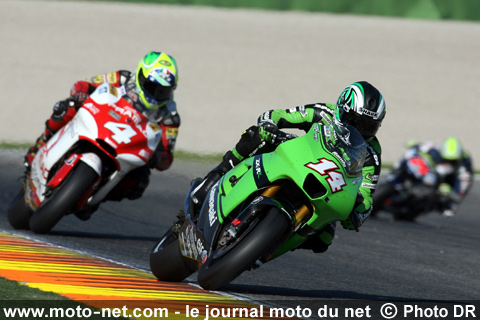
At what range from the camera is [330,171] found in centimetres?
488

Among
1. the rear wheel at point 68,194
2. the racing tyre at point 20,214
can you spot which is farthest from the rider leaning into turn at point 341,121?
the racing tyre at point 20,214

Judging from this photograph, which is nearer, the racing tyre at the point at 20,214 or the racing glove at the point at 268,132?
the racing glove at the point at 268,132

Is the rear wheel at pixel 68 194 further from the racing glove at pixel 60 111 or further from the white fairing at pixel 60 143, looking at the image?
the racing glove at pixel 60 111

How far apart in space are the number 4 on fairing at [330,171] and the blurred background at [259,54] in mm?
14674

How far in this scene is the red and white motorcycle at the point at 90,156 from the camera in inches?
291

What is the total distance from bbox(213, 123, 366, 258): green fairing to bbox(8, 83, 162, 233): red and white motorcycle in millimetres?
2459

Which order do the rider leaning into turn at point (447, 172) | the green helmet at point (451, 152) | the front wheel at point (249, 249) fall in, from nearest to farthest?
the front wheel at point (249, 249), the rider leaning into turn at point (447, 172), the green helmet at point (451, 152)

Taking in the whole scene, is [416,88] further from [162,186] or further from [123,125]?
[123,125]

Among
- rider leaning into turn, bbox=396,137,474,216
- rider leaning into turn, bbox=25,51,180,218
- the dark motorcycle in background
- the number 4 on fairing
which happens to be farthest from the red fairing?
rider leaning into turn, bbox=396,137,474,216

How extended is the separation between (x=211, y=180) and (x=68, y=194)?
2.07 metres

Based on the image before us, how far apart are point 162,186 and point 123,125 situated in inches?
208

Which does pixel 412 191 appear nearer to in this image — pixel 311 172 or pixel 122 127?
pixel 122 127

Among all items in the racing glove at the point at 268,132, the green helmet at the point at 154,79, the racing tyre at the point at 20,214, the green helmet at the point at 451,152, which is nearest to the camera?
the racing glove at the point at 268,132

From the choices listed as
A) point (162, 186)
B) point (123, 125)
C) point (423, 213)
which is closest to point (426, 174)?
point (423, 213)
